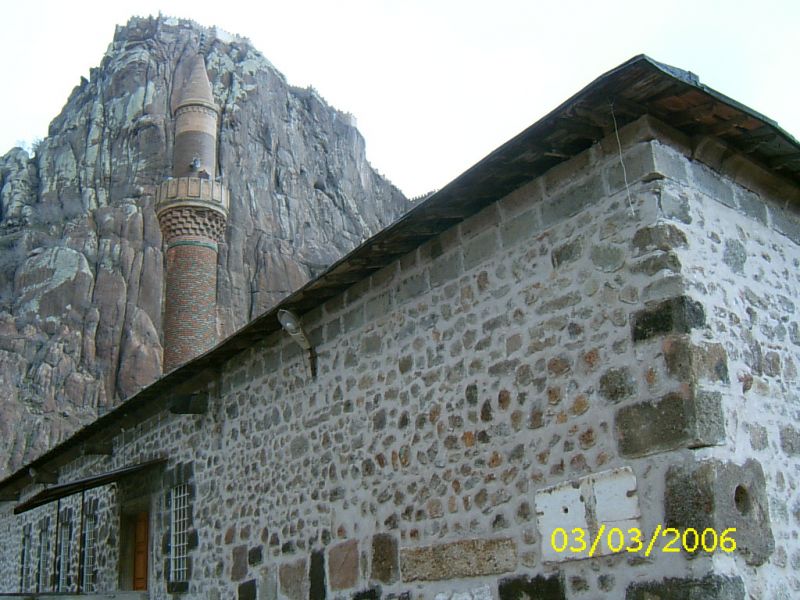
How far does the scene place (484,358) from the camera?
607 centimetres

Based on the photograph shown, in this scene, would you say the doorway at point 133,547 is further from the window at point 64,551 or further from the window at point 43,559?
the window at point 43,559


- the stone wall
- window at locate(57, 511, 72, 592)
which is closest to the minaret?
window at locate(57, 511, 72, 592)

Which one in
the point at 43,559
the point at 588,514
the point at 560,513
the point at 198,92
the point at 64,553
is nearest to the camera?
the point at 588,514

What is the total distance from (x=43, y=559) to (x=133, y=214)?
2693 cm

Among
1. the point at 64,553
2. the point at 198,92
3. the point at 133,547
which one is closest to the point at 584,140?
the point at 133,547

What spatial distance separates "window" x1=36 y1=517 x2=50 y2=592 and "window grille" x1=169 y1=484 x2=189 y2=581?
6050mm

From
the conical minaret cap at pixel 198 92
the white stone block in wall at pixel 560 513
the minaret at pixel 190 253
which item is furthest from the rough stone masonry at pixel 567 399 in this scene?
the conical minaret cap at pixel 198 92

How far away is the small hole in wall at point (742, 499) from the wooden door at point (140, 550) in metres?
9.55

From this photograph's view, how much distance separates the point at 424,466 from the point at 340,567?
60.6 inches

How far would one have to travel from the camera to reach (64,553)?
14.2 m

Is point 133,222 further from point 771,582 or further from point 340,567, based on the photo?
point 771,582
